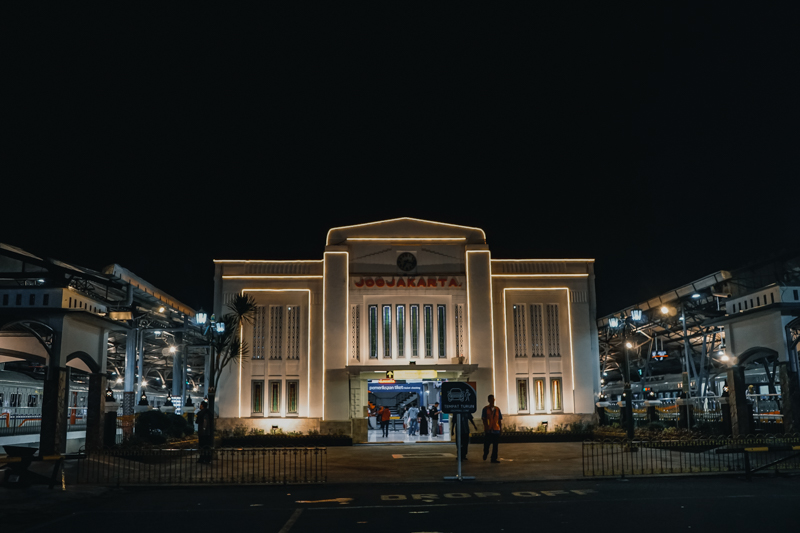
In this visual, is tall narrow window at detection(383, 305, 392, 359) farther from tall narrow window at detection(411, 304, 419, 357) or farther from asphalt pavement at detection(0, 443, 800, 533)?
asphalt pavement at detection(0, 443, 800, 533)

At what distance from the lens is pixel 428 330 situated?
93.1 feet

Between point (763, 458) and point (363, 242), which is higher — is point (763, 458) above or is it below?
below

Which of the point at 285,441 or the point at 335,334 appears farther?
the point at 335,334

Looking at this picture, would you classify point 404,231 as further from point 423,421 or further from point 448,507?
point 448,507

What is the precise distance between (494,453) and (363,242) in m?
13.7

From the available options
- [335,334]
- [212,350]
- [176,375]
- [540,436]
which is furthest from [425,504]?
[176,375]

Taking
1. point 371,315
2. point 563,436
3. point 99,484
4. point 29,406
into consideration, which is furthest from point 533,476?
point 29,406

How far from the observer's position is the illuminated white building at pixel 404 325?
2797 cm

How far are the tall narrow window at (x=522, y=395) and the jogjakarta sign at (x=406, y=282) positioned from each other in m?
4.98

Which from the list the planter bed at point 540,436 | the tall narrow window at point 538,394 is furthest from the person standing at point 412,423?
the tall narrow window at point 538,394

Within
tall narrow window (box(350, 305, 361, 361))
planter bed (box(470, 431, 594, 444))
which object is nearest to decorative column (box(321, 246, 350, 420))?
tall narrow window (box(350, 305, 361, 361))

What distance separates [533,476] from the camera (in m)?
14.4

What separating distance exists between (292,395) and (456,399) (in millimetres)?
15070

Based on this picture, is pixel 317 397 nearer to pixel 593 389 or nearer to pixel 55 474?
pixel 593 389
